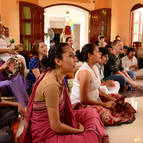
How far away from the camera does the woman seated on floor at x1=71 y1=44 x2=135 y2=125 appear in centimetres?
190

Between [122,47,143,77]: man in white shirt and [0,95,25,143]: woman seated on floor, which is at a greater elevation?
[122,47,143,77]: man in white shirt

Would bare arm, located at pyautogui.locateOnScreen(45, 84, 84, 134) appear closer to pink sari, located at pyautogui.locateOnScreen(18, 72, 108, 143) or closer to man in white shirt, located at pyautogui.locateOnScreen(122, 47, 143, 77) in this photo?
pink sari, located at pyautogui.locateOnScreen(18, 72, 108, 143)

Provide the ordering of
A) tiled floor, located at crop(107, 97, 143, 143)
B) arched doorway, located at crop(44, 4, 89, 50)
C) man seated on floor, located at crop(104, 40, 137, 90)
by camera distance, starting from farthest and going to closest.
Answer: arched doorway, located at crop(44, 4, 89, 50) → man seated on floor, located at crop(104, 40, 137, 90) → tiled floor, located at crop(107, 97, 143, 143)

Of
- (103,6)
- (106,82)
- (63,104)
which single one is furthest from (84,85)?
(103,6)

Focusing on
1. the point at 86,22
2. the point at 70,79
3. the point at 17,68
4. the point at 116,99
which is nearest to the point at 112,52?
the point at 70,79

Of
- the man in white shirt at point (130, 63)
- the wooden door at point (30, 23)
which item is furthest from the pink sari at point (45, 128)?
the wooden door at point (30, 23)

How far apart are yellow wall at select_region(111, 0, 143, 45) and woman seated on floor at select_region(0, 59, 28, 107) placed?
19.0 feet

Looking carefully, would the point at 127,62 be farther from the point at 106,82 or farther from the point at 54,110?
the point at 54,110

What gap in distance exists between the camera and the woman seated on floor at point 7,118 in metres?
1.32

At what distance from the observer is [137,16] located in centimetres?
732

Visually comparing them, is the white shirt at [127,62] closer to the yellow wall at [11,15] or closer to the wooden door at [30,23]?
the wooden door at [30,23]

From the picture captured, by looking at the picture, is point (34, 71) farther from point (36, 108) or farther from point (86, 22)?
point (86, 22)

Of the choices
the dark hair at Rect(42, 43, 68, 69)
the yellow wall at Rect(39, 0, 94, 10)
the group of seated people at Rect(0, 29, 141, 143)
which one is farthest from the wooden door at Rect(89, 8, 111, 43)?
the dark hair at Rect(42, 43, 68, 69)

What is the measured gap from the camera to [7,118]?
4.86 ft
